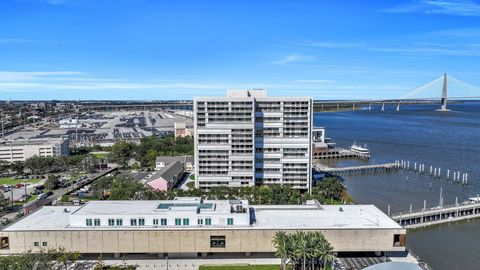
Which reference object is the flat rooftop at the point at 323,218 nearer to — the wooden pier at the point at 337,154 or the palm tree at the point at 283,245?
the palm tree at the point at 283,245

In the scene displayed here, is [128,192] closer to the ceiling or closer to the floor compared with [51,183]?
closer to the ceiling

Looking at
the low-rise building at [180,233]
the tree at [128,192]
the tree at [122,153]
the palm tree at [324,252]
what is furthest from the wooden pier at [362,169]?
the palm tree at [324,252]

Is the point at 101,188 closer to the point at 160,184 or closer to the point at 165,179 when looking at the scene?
the point at 160,184

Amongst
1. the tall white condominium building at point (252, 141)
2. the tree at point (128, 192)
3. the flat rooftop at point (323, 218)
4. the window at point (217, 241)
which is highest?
the tall white condominium building at point (252, 141)

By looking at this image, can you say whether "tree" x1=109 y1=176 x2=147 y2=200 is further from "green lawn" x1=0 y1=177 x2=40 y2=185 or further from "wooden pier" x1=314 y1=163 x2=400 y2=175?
"wooden pier" x1=314 y1=163 x2=400 y2=175

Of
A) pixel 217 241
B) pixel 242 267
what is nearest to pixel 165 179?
pixel 217 241

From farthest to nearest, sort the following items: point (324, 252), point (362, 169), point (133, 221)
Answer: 1. point (362, 169)
2. point (133, 221)
3. point (324, 252)

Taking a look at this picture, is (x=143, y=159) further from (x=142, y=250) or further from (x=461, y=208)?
(x=461, y=208)

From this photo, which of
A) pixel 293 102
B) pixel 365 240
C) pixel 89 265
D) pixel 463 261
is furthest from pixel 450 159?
pixel 89 265
